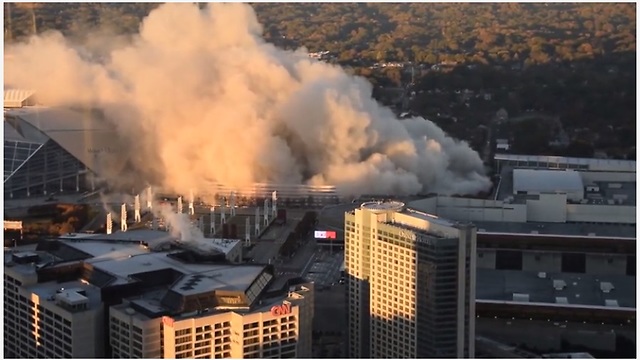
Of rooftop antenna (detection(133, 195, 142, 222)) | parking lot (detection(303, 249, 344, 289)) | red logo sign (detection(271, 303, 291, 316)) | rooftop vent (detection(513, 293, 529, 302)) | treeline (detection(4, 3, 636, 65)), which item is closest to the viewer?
red logo sign (detection(271, 303, 291, 316))

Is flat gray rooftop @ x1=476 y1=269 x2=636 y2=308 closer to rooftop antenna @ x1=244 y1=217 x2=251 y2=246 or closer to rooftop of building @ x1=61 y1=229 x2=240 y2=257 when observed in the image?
rooftop of building @ x1=61 y1=229 x2=240 y2=257

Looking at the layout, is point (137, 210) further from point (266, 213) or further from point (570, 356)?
point (570, 356)

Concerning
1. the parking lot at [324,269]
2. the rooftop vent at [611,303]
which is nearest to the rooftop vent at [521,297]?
the rooftop vent at [611,303]

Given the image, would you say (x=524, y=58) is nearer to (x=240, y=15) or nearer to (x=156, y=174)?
(x=240, y=15)

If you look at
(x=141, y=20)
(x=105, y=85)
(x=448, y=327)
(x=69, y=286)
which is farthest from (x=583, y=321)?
(x=141, y=20)

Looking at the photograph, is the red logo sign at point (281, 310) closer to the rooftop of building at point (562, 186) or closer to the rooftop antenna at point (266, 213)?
the rooftop of building at point (562, 186)

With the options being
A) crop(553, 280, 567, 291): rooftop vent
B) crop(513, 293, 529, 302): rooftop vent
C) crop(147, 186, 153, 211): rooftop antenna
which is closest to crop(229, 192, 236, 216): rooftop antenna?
crop(147, 186, 153, 211): rooftop antenna
